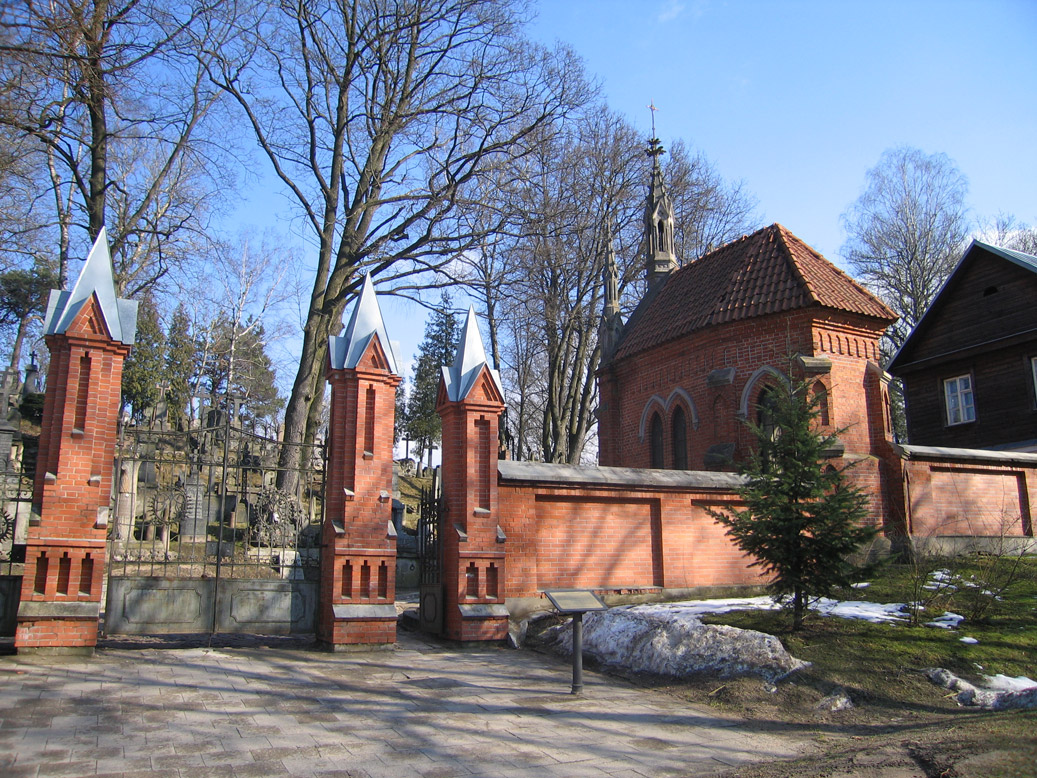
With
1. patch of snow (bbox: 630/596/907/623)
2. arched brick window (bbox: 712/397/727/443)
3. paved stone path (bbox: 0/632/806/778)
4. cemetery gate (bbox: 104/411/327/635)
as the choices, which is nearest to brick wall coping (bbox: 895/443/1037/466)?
arched brick window (bbox: 712/397/727/443)

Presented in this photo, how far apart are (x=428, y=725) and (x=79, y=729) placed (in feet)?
9.10

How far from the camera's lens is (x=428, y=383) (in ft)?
174

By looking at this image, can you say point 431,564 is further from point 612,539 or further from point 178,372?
point 178,372

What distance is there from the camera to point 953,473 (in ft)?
51.3

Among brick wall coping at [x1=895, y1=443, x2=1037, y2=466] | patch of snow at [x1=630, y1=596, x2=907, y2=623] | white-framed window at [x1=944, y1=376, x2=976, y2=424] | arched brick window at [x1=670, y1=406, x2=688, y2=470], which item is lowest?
patch of snow at [x1=630, y1=596, x2=907, y2=623]

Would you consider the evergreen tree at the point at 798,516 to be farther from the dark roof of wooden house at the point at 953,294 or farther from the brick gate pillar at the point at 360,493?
the dark roof of wooden house at the point at 953,294

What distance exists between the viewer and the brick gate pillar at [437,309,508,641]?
10.6m

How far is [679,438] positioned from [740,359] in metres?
3.28

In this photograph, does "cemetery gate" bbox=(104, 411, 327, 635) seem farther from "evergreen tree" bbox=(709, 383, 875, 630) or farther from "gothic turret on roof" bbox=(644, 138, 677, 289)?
"gothic turret on roof" bbox=(644, 138, 677, 289)

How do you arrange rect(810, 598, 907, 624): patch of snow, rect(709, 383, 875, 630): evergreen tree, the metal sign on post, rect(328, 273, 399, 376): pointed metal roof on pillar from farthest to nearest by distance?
1. rect(328, 273, 399, 376): pointed metal roof on pillar
2. rect(810, 598, 907, 624): patch of snow
3. rect(709, 383, 875, 630): evergreen tree
4. the metal sign on post

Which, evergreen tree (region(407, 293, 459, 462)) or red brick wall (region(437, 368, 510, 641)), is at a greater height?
evergreen tree (region(407, 293, 459, 462))

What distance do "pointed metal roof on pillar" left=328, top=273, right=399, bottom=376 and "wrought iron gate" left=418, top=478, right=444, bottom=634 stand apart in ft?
7.46

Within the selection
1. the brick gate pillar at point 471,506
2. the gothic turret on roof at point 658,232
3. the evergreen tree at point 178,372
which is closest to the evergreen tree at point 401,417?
the evergreen tree at point 178,372

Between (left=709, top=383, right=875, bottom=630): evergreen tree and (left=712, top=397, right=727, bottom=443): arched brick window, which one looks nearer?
(left=709, top=383, right=875, bottom=630): evergreen tree
